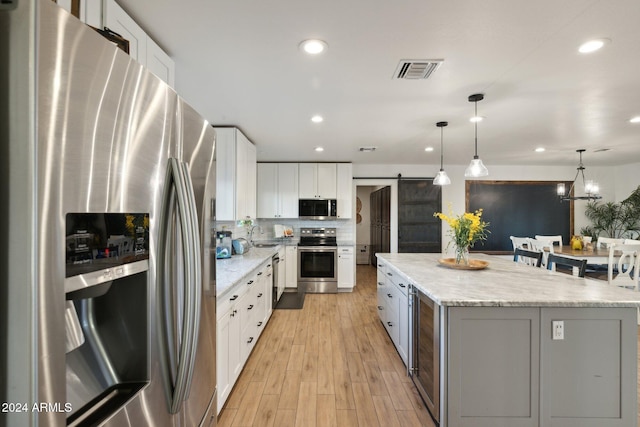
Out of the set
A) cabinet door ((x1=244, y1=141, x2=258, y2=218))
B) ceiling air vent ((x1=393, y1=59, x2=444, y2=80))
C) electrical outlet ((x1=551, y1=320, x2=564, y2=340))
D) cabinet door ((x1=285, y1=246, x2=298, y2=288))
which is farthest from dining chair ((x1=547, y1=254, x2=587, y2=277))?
cabinet door ((x1=285, y1=246, x2=298, y2=288))

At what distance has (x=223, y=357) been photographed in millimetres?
2139

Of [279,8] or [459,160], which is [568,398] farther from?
[459,160]

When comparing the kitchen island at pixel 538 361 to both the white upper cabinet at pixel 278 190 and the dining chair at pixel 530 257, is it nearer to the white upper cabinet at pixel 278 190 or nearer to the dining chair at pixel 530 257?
the dining chair at pixel 530 257

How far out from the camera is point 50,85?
1.78ft

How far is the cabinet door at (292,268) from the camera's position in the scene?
5637mm

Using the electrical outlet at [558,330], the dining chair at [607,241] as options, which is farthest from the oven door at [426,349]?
the dining chair at [607,241]

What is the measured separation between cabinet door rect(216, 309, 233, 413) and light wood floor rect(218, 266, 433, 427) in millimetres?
192

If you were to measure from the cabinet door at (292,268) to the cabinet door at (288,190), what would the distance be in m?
0.73

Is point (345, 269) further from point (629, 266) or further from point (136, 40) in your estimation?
point (136, 40)

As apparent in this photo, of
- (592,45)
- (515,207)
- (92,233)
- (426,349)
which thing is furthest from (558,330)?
(515,207)

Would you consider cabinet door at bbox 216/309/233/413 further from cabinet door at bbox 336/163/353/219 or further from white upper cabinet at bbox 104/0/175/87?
cabinet door at bbox 336/163/353/219

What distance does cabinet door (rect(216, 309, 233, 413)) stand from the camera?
6.72 feet

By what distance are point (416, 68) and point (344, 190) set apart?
3818 mm

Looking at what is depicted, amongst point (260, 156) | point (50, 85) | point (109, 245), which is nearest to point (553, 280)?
point (109, 245)
